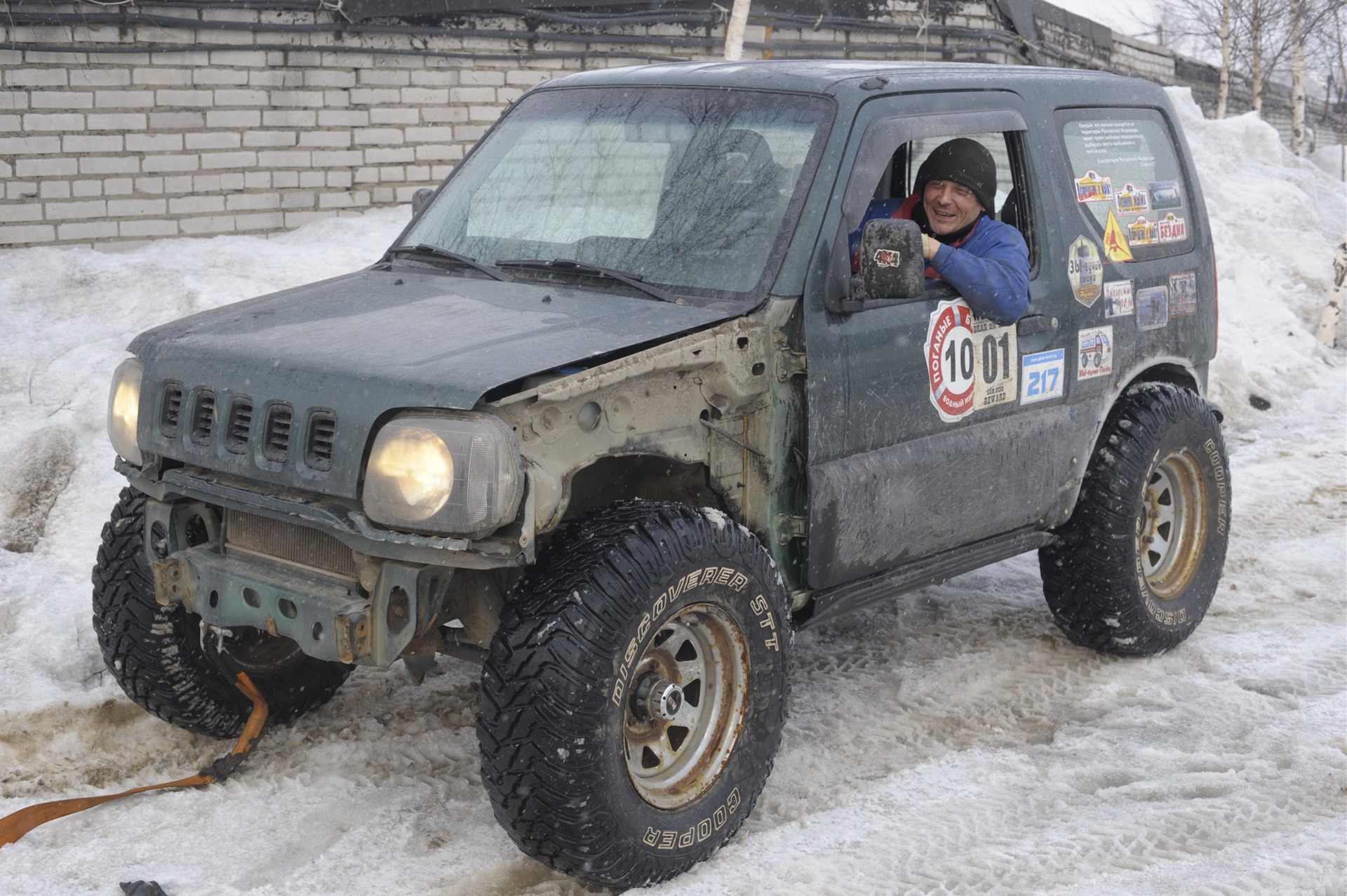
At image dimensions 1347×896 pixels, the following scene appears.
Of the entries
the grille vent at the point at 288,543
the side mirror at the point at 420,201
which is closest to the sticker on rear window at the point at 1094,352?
the side mirror at the point at 420,201

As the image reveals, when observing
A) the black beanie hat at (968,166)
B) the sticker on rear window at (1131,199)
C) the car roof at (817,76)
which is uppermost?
the car roof at (817,76)

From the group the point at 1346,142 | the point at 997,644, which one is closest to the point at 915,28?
the point at 997,644

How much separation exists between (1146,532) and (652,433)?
2573mm

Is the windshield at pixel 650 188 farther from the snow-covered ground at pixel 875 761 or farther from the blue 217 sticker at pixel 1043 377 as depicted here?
the snow-covered ground at pixel 875 761

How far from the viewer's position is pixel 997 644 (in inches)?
212

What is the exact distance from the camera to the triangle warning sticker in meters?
4.91

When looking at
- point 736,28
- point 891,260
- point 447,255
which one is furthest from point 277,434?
point 736,28

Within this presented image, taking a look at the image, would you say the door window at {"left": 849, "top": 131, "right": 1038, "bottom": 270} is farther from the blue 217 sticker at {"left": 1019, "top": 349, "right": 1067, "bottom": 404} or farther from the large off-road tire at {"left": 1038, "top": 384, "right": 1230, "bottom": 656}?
the large off-road tire at {"left": 1038, "top": 384, "right": 1230, "bottom": 656}

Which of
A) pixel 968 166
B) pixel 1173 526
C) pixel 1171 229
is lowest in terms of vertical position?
pixel 1173 526

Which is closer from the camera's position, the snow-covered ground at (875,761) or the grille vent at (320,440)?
the grille vent at (320,440)

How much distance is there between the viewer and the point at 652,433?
3.58 meters

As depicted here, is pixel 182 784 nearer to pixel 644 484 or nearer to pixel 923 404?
pixel 644 484

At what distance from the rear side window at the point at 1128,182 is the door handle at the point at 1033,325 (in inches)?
19.4

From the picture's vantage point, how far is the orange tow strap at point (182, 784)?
3766 millimetres
